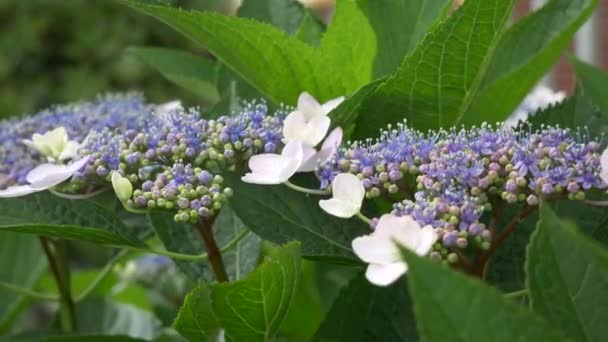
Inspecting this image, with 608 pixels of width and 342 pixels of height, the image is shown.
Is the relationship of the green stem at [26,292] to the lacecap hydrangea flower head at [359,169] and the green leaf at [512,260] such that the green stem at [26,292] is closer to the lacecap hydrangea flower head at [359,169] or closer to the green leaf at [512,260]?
the lacecap hydrangea flower head at [359,169]

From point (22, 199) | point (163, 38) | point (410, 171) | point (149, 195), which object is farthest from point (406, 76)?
point (163, 38)

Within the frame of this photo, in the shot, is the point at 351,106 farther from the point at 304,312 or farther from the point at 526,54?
the point at 304,312

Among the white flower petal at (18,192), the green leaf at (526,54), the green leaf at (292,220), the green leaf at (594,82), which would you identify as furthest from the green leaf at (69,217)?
the green leaf at (594,82)

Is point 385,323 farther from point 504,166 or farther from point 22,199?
Answer: point 22,199

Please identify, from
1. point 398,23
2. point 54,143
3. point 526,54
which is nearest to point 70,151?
point 54,143

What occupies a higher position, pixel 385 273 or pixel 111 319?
pixel 385 273

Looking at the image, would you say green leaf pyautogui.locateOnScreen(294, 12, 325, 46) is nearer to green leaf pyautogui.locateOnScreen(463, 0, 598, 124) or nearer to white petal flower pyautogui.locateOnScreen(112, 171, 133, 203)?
green leaf pyautogui.locateOnScreen(463, 0, 598, 124)
